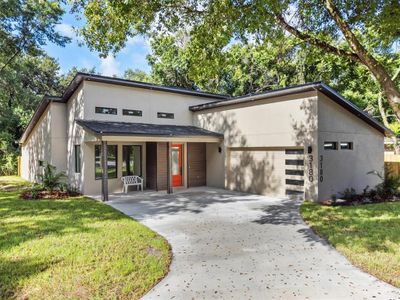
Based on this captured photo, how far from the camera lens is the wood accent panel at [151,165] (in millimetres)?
14219

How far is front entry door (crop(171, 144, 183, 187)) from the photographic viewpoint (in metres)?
15.1

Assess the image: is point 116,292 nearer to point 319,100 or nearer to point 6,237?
point 6,237

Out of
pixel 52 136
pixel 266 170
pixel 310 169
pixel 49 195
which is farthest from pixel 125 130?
pixel 310 169

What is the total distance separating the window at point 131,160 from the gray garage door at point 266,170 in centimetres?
450

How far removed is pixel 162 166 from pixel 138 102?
11.2ft

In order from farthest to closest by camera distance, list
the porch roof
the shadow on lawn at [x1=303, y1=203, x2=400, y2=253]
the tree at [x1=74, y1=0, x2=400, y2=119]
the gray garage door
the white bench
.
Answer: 1. the white bench
2. the gray garage door
3. the porch roof
4. the tree at [x1=74, y1=0, x2=400, y2=119]
5. the shadow on lawn at [x1=303, y1=203, x2=400, y2=253]

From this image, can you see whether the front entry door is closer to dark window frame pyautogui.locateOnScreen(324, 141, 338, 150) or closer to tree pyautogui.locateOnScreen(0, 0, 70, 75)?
dark window frame pyautogui.locateOnScreen(324, 141, 338, 150)

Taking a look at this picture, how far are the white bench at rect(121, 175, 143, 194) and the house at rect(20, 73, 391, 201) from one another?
384 mm

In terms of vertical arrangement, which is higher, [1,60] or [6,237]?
[1,60]

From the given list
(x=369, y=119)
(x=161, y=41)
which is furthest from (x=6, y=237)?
(x=369, y=119)

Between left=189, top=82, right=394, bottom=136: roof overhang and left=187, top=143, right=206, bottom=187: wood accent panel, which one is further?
left=187, top=143, right=206, bottom=187: wood accent panel

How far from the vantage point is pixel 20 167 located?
2205 cm

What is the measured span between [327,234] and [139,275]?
14.7 feet

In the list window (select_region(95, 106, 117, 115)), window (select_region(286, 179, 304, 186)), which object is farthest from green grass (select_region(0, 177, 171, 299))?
window (select_region(286, 179, 304, 186))
